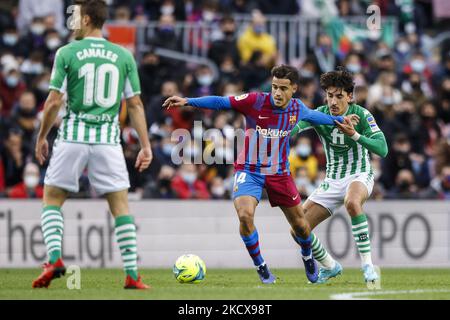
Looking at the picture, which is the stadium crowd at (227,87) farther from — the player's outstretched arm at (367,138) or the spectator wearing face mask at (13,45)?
the player's outstretched arm at (367,138)

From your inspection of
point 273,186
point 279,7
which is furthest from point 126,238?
point 279,7

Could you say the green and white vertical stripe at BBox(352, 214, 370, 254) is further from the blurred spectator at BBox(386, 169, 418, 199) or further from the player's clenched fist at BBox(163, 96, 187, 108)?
the blurred spectator at BBox(386, 169, 418, 199)

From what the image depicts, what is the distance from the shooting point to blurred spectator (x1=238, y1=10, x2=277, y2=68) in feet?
67.7

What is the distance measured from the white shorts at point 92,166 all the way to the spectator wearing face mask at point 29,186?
6.88 metres

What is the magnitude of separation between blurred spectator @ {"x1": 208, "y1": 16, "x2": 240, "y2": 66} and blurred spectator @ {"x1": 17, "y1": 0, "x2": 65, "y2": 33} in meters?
2.94

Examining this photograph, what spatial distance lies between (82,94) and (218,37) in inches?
448

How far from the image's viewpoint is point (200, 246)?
16875 millimetres

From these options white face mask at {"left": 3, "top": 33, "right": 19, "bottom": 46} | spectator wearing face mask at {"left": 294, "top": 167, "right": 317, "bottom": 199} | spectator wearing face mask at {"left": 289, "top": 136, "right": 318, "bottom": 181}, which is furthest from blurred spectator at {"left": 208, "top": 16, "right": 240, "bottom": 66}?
white face mask at {"left": 3, "top": 33, "right": 19, "bottom": 46}

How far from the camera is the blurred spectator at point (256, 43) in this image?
67.7 feet

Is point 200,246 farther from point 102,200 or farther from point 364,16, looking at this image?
point 364,16

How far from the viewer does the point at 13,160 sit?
16.8 m

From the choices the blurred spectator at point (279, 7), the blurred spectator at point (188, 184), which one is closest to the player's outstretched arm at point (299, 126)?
the blurred spectator at point (188, 184)

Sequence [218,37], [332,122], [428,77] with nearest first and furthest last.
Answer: [332,122], [218,37], [428,77]
